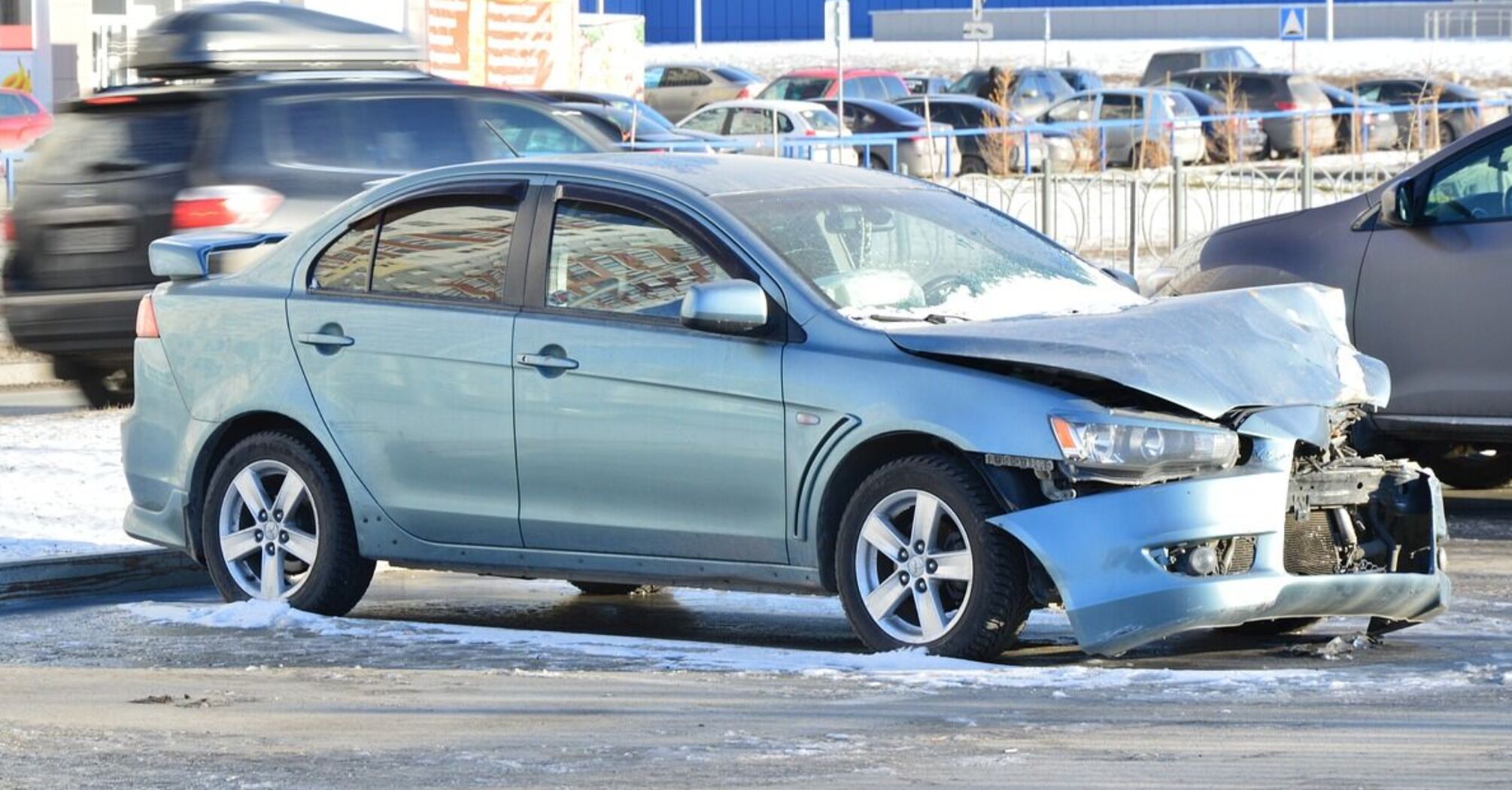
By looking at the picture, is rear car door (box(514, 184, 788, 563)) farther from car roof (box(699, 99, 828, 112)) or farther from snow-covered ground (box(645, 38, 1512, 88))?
snow-covered ground (box(645, 38, 1512, 88))

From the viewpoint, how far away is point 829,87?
1741 inches

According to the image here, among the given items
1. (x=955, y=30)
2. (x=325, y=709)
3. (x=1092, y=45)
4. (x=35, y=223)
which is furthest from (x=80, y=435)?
(x=955, y=30)

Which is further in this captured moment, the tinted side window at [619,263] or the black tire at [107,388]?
the black tire at [107,388]

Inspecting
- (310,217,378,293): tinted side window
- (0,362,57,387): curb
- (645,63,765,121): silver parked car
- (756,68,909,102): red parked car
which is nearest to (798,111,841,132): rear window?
(756,68,909,102): red parked car

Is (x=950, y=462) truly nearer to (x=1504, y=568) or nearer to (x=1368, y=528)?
(x=1368, y=528)

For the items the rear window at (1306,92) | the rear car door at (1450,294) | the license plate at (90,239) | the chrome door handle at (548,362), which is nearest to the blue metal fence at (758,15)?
the rear window at (1306,92)

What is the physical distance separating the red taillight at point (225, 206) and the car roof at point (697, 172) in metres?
3.81

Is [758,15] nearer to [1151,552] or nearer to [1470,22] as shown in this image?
[1470,22]

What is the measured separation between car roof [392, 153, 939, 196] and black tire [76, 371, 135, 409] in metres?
5.69

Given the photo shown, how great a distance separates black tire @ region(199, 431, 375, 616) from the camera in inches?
318

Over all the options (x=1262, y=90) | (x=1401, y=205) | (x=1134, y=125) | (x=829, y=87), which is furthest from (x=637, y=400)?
(x=1262, y=90)

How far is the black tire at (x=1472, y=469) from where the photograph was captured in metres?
11.1

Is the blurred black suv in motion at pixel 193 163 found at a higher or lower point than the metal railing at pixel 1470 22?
lower

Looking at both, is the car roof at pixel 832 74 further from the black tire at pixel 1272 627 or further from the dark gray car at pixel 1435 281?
the black tire at pixel 1272 627
